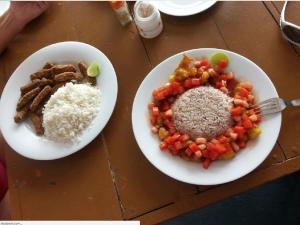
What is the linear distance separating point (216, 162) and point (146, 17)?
49 cm

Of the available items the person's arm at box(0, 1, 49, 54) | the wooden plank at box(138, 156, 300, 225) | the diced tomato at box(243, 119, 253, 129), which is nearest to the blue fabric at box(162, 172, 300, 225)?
the wooden plank at box(138, 156, 300, 225)

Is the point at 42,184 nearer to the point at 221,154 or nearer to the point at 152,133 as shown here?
the point at 152,133

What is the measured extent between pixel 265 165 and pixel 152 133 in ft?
1.00

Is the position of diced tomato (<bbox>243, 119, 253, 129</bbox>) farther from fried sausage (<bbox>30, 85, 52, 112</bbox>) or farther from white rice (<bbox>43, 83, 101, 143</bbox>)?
fried sausage (<bbox>30, 85, 52, 112</bbox>)

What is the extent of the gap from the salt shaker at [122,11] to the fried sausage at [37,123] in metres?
0.41

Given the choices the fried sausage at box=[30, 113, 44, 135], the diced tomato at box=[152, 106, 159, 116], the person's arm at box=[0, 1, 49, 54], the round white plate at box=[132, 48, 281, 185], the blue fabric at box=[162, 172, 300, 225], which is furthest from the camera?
the blue fabric at box=[162, 172, 300, 225]

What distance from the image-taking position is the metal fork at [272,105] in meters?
0.94

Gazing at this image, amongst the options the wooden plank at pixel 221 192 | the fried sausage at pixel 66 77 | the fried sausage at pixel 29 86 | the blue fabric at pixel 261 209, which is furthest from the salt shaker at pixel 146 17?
the blue fabric at pixel 261 209

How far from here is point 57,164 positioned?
3.57 ft

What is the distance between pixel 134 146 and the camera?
105cm

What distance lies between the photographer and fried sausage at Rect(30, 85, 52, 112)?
3.75ft

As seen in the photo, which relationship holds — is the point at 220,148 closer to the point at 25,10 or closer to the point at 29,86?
the point at 29,86

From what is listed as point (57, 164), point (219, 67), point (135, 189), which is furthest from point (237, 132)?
point (57, 164)

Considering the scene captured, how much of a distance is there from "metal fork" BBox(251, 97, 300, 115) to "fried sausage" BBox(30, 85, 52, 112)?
24.5 inches
